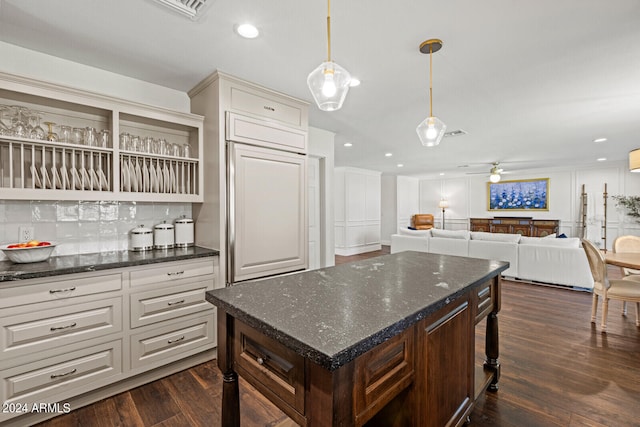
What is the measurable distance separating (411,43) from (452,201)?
29.8 ft

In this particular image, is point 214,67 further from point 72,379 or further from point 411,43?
point 72,379

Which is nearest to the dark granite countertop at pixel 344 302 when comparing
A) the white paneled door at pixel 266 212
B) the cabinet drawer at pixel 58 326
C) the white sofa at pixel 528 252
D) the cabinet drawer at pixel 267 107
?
the white paneled door at pixel 266 212

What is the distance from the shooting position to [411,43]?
2.03 metres

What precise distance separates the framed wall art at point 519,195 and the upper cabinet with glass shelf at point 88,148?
31.0ft

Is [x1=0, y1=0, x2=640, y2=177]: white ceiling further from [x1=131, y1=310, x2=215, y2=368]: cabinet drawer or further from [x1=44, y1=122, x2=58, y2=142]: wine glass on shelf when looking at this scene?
[x1=131, y1=310, x2=215, y2=368]: cabinet drawer

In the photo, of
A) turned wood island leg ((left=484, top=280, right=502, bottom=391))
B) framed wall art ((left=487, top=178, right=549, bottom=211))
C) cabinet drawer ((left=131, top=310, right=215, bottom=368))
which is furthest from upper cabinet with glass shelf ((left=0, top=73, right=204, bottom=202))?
framed wall art ((left=487, top=178, right=549, bottom=211))

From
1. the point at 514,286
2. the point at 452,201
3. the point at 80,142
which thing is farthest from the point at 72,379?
the point at 452,201

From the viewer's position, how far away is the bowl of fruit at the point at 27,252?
1860 mm

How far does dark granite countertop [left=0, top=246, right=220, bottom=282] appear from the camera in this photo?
1.70 metres

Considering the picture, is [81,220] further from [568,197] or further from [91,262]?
[568,197]

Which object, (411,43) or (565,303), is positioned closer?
(411,43)

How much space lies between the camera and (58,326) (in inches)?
71.1

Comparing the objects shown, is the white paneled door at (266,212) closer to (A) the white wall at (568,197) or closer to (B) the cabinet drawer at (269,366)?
(B) the cabinet drawer at (269,366)

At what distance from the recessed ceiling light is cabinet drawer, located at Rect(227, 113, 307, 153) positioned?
0.70 metres
